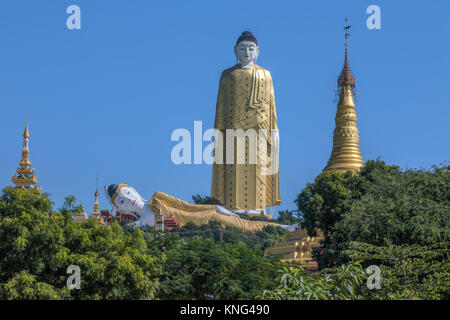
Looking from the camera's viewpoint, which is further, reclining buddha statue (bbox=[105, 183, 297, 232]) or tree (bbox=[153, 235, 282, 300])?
reclining buddha statue (bbox=[105, 183, 297, 232])

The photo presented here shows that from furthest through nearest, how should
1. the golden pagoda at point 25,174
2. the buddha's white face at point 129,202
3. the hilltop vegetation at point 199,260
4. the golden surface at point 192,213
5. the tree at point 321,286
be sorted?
the buddha's white face at point 129,202 → the golden surface at point 192,213 → the golden pagoda at point 25,174 → the hilltop vegetation at point 199,260 → the tree at point 321,286

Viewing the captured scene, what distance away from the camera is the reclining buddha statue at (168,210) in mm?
69812

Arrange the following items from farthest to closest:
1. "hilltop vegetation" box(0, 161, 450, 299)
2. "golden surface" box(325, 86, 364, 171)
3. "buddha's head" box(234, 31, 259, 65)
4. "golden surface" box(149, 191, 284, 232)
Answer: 1. "buddha's head" box(234, 31, 259, 65)
2. "golden surface" box(149, 191, 284, 232)
3. "golden surface" box(325, 86, 364, 171)
4. "hilltop vegetation" box(0, 161, 450, 299)

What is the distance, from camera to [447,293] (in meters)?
22.6

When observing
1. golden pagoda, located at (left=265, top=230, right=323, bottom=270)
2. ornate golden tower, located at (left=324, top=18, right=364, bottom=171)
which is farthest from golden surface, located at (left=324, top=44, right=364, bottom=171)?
golden pagoda, located at (left=265, top=230, right=323, bottom=270)

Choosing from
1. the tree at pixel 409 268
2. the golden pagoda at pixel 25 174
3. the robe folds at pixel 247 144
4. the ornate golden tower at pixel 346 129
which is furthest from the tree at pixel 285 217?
the tree at pixel 409 268

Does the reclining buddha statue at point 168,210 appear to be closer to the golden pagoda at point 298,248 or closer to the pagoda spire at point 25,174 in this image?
the golden pagoda at point 298,248

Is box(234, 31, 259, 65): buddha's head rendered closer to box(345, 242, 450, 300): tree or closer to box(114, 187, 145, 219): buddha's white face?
box(114, 187, 145, 219): buddha's white face

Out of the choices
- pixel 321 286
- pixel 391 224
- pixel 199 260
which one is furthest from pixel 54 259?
pixel 391 224

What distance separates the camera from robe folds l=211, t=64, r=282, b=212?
7656cm

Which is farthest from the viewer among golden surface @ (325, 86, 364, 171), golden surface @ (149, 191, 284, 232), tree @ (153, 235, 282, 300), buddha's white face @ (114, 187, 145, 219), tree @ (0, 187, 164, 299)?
buddha's white face @ (114, 187, 145, 219)

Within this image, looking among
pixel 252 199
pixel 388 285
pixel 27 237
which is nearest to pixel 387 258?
pixel 388 285

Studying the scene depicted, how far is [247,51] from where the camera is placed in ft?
Answer: 251

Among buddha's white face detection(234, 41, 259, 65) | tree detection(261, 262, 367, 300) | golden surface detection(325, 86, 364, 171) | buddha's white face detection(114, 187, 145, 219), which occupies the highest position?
buddha's white face detection(234, 41, 259, 65)
